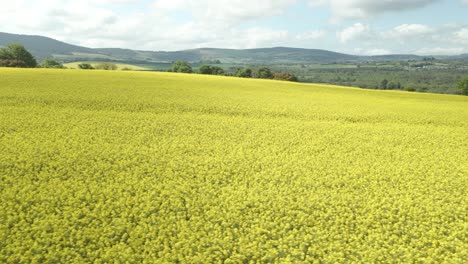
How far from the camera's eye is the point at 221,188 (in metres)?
16.9

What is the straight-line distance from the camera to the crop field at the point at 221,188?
492 inches

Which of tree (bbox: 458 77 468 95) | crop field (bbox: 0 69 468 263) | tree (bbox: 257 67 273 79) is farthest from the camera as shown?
tree (bbox: 257 67 273 79)

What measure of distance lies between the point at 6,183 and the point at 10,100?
18.8 metres

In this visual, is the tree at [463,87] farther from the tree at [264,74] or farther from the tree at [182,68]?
the tree at [182,68]

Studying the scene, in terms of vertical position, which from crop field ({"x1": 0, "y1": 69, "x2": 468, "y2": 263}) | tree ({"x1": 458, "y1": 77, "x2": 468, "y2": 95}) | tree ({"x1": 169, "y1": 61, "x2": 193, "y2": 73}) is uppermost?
tree ({"x1": 169, "y1": 61, "x2": 193, "y2": 73})

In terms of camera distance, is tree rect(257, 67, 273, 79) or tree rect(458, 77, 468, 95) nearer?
tree rect(458, 77, 468, 95)

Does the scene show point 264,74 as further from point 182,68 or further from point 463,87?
point 463,87

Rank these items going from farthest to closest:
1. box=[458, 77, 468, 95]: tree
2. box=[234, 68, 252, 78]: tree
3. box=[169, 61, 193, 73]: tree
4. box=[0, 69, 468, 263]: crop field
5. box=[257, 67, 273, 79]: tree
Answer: box=[234, 68, 252, 78]: tree → box=[169, 61, 193, 73]: tree → box=[257, 67, 273, 79]: tree → box=[458, 77, 468, 95]: tree → box=[0, 69, 468, 263]: crop field

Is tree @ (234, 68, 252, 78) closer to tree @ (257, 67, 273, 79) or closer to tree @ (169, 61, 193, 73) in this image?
tree @ (257, 67, 273, 79)

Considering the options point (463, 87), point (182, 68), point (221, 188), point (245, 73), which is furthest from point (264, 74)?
point (221, 188)

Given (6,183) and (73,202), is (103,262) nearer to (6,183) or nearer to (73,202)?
(73,202)

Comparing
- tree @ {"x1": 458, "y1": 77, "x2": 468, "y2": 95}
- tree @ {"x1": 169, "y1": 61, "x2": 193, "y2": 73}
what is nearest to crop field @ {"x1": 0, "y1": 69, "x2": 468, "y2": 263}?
tree @ {"x1": 458, "y1": 77, "x2": 468, "y2": 95}

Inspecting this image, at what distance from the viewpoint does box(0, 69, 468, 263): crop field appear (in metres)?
12.5

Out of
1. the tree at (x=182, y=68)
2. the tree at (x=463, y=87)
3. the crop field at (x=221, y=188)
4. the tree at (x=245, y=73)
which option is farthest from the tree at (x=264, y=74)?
the crop field at (x=221, y=188)
